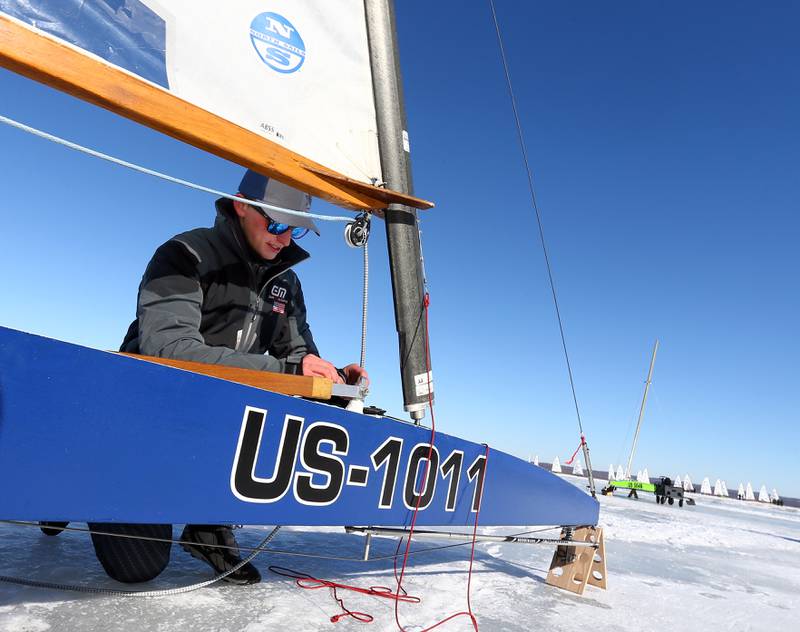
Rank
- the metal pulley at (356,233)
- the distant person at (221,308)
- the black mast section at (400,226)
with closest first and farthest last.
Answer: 1. the distant person at (221,308)
2. the metal pulley at (356,233)
3. the black mast section at (400,226)

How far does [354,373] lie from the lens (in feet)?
6.49

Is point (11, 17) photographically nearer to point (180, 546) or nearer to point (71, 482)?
point (71, 482)

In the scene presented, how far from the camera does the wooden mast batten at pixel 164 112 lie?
122cm

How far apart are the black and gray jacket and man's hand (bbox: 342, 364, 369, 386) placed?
0.20 m

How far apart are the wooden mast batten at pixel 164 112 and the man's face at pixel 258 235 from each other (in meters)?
0.38

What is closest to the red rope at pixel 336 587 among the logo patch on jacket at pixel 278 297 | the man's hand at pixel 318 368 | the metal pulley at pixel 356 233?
the man's hand at pixel 318 368

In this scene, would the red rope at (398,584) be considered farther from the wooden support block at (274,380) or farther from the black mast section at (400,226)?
the wooden support block at (274,380)

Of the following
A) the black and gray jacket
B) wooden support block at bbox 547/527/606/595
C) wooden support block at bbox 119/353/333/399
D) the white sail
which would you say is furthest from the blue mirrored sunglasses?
wooden support block at bbox 547/527/606/595

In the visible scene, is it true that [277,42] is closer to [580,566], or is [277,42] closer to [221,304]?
[221,304]

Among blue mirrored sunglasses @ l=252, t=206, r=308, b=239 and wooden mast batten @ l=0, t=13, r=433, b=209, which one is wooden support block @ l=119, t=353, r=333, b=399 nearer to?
wooden mast batten @ l=0, t=13, r=433, b=209

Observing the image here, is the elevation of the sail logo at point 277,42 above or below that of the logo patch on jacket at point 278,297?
above

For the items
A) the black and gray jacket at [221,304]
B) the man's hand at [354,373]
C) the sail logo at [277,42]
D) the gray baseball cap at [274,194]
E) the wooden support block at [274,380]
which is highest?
the sail logo at [277,42]

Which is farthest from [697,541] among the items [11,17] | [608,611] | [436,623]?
[11,17]

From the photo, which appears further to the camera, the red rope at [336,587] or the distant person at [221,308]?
the red rope at [336,587]
